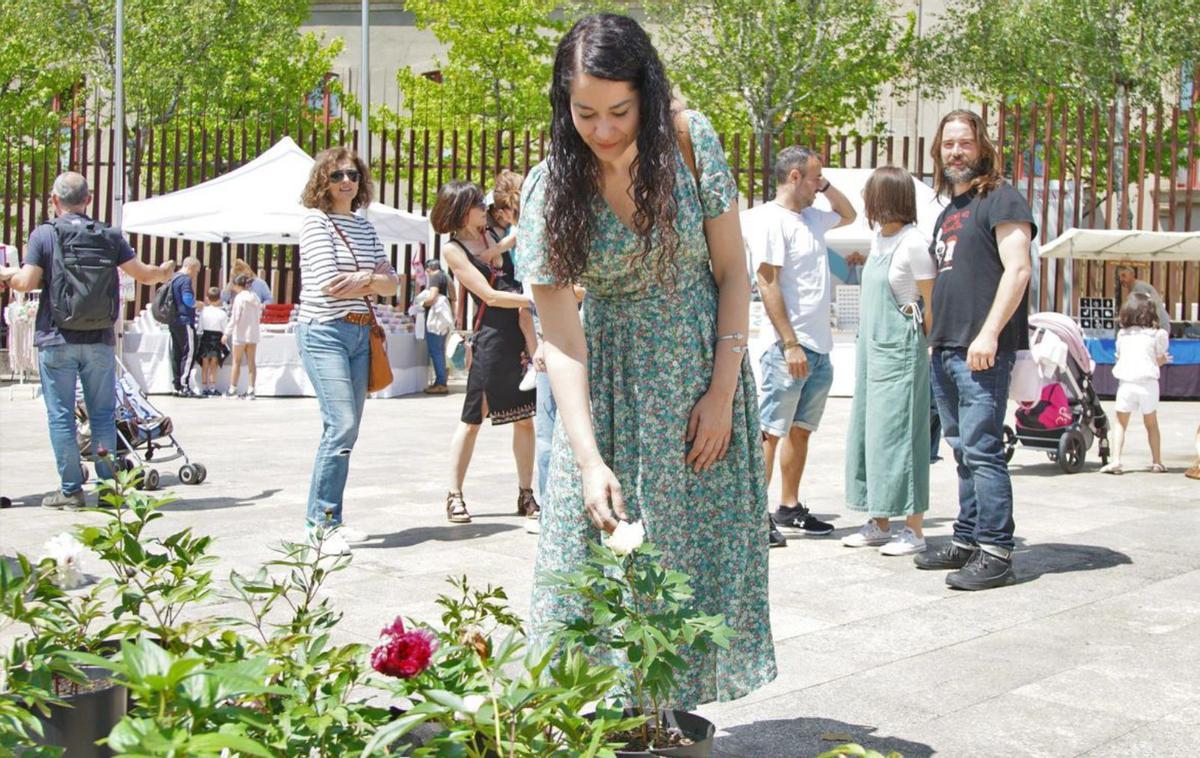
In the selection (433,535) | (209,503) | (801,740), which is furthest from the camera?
(209,503)

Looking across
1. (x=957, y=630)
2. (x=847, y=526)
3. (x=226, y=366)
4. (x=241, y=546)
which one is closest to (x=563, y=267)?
(x=957, y=630)

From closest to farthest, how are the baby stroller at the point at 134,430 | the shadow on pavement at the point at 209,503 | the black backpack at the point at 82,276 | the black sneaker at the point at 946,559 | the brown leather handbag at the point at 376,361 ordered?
the black sneaker at the point at 946,559
the brown leather handbag at the point at 376,361
the black backpack at the point at 82,276
the shadow on pavement at the point at 209,503
the baby stroller at the point at 134,430

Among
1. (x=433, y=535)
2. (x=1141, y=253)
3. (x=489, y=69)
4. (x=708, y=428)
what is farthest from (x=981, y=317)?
(x=489, y=69)

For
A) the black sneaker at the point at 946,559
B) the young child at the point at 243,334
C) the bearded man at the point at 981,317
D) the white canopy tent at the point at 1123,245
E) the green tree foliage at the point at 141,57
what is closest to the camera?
the bearded man at the point at 981,317

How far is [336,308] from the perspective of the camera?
21.8ft

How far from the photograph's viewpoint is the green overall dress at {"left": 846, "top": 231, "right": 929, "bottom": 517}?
6.62 m

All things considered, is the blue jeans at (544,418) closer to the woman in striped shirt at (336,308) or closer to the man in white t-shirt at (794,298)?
the woman in striped shirt at (336,308)

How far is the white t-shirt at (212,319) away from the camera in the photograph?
A: 1720 centimetres

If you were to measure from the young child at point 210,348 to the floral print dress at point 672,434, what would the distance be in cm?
1468

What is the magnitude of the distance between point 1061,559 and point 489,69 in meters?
26.2

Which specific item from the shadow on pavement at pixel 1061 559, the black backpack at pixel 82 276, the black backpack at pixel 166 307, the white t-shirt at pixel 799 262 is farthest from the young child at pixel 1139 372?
the black backpack at pixel 166 307

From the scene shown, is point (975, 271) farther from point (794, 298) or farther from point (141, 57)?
point (141, 57)

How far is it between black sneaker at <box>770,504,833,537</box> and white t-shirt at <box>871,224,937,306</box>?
1.30 metres

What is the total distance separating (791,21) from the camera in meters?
26.7
